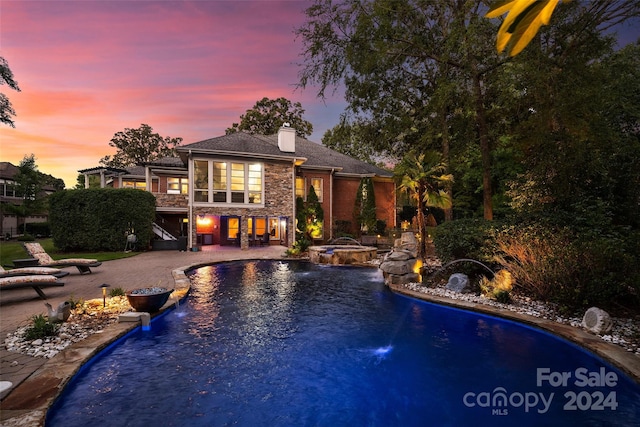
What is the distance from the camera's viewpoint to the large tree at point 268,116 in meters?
42.1

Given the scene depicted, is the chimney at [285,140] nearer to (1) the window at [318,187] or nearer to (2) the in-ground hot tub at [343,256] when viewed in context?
(1) the window at [318,187]

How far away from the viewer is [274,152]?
22.1m

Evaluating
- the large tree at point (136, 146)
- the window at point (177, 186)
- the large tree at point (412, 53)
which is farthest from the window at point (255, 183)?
the large tree at point (136, 146)

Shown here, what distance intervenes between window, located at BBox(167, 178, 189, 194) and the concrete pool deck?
13318 mm

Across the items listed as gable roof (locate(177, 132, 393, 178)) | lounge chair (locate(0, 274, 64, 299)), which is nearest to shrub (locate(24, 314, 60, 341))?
lounge chair (locate(0, 274, 64, 299))

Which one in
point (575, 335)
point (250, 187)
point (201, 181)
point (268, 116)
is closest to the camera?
point (575, 335)

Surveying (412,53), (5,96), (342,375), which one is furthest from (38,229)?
(342,375)

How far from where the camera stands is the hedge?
1805 cm

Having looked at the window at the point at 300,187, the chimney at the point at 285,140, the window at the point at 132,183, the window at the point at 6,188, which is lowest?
the window at the point at 300,187

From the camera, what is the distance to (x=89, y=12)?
1056 cm

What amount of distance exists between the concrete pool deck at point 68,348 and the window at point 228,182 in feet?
27.8

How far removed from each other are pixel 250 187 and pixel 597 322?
1849cm

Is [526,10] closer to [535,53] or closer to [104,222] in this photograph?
[535,53]

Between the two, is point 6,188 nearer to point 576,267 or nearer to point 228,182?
point 228,182
